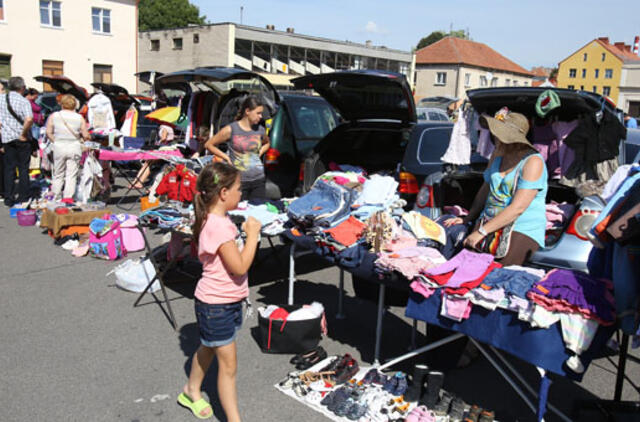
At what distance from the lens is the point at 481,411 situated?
326 cm

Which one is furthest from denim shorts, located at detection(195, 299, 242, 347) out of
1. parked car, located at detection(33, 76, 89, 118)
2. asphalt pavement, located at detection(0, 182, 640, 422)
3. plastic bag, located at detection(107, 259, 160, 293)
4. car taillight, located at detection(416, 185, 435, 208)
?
parked car, located at detection(33, 76, 89, 118)

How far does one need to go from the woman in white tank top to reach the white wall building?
24.5m

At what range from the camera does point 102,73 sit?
32781 millimetres

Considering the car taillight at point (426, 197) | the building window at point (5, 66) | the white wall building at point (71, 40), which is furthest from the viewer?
the white wall building at point (71, 40)

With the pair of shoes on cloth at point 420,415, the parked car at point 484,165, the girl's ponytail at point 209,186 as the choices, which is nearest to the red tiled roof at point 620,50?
the parked car at point 484,165

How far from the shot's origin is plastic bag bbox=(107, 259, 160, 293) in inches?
213

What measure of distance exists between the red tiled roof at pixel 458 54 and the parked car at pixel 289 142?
54.5m

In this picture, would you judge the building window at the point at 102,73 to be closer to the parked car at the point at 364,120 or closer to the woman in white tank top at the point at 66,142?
the woman in white tank top at the point at 66,142

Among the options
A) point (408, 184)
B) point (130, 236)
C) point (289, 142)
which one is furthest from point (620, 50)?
point (130, 236)

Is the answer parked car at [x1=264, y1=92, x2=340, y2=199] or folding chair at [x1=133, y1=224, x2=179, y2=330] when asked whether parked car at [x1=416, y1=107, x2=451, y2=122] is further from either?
folding chair at [x1=133, y1=224, x2=179, y2=330]

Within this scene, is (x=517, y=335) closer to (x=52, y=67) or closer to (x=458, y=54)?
(x=52, y=67)

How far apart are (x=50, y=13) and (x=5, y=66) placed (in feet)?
14.1

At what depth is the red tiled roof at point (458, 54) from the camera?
59031 mm

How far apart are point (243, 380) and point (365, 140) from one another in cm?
399
